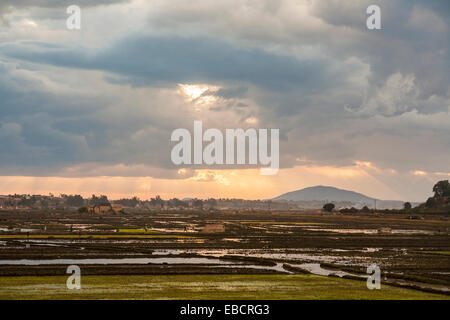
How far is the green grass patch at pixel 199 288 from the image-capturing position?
2900cm

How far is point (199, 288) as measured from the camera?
31.7m
